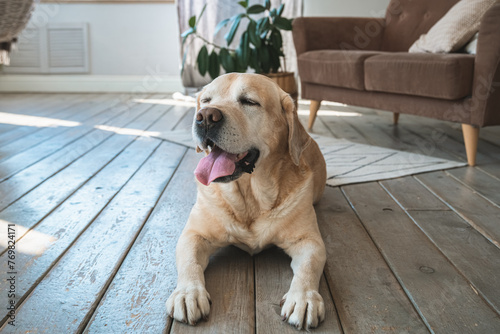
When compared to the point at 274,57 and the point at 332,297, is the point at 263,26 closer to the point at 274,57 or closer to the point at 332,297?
the point at 274,57

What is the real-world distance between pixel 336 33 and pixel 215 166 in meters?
2.87

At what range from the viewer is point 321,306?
3.77 ft

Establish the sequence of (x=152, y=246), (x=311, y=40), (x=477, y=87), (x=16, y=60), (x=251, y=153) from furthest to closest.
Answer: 1. (x=16, y=60)
2. (x=311, y=40)
3. (x=477, y=87)
4. (x=152, y=246)
5. (x=251, y=153)

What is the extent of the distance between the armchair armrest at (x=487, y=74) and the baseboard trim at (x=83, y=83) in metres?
4.15

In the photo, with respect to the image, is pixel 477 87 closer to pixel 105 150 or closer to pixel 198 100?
pixel 198 100

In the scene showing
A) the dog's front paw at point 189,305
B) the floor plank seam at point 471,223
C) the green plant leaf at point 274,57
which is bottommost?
the floor plank seam at point 471,223

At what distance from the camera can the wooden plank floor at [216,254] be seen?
116cm

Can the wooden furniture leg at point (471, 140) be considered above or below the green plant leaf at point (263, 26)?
below

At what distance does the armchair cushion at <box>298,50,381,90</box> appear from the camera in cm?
327

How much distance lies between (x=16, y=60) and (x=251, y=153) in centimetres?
555

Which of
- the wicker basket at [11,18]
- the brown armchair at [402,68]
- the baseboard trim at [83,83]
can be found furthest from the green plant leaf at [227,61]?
the baseboard trim at [83,83]

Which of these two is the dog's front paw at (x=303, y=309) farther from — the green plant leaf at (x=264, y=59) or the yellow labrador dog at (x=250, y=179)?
the green plant leaf at (x=264, y=59)

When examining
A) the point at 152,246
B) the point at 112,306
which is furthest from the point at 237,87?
the point at 112,306

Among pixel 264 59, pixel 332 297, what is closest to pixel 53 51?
pixel 264 59
